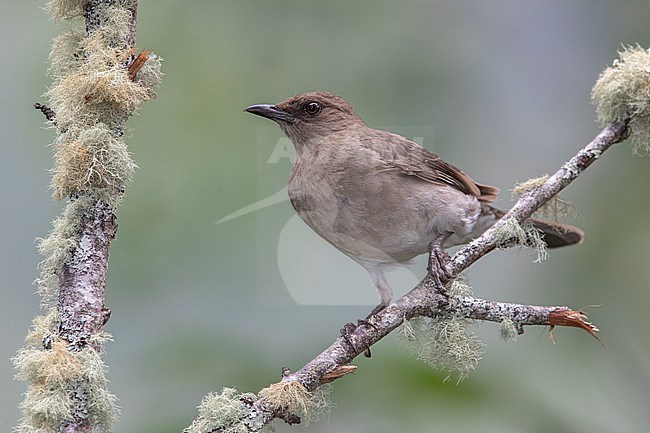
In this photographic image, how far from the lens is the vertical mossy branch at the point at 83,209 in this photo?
1.24 metres

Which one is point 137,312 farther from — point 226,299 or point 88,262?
point 88,262

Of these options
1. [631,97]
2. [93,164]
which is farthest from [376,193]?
[93,164]

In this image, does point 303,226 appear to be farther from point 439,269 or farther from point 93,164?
point 93,164

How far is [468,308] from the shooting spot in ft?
5.09

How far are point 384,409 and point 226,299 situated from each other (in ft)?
1.78

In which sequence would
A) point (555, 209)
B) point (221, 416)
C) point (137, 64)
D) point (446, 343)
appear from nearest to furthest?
point (221, 416)
point (137, 64)
point (446, 343)
point (555, 209)

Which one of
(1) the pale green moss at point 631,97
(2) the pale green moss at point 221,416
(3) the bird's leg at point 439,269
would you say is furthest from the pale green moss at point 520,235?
(2) the pale green moss at point 221,416

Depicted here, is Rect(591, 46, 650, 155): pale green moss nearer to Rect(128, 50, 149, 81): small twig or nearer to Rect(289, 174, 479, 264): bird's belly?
Rect(289, 174, 479, 264): bird's belly

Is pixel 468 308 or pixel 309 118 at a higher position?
pixel 309 118

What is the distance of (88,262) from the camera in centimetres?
133

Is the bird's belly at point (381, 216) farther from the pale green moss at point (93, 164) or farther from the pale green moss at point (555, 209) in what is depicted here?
the pale green moss at point (93, 164)

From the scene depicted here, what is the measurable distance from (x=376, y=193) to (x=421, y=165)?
0.17 m

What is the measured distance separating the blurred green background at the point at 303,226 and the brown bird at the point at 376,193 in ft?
0.53

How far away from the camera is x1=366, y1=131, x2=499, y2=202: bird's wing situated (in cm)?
196
